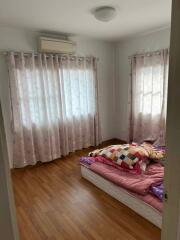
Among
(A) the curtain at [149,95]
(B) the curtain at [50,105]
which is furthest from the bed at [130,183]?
(A) the curtain at [149,95]

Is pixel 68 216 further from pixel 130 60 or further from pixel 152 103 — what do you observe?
pixel 130 60

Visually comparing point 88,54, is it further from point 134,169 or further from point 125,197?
point 125,197

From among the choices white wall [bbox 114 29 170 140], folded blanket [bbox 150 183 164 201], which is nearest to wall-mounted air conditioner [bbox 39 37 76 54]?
white wall [bbox 114 29 170 140]

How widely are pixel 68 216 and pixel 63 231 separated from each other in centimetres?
22

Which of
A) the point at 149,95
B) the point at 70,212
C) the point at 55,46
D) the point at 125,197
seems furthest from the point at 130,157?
the point at 55,46

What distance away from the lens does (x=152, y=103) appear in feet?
12.3

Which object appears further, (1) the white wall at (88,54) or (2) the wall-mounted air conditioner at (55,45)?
(2) the wall-mounted air conditioner at (55,45)

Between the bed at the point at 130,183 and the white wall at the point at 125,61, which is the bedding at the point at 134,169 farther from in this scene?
the white wall at the point at 125,61

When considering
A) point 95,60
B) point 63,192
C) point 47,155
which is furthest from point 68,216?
point 95,60

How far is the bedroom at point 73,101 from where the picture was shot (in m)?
2.11

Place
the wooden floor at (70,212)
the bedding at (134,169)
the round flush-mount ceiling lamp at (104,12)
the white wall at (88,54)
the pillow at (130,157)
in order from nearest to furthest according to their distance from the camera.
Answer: the wooden floor at (70,212) < the bedding at (134,169) < the round flush-mount ceiling lamp at (104,12) < the pillow at (130,157) < the white wall at (88,54)

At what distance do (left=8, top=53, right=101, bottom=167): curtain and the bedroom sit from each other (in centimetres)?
2

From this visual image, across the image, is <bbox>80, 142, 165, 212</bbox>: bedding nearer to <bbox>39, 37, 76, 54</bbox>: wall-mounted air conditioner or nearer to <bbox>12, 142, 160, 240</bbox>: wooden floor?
<bbox>12, 142, 160, 240</bbox>: wooden floor

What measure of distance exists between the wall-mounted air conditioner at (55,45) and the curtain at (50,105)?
14 centimetres
